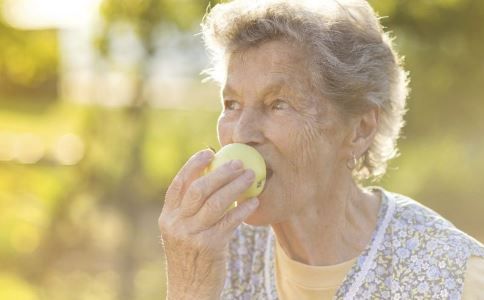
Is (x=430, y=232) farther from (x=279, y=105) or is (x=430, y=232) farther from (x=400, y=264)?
(x=279, y=105)

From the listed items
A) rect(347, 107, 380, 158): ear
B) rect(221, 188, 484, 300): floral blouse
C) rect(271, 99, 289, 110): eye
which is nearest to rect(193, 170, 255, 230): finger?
rect(271, 99, 289, 110): eye

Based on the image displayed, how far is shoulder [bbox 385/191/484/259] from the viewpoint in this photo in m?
2.82

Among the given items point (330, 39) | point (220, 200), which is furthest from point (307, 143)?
point (220, 200)

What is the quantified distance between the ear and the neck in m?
0.15

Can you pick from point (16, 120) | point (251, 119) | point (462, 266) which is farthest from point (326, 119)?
point (16, 120)

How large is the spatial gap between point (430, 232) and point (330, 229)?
35cm

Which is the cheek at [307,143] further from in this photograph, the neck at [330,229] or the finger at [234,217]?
the finger at [234,217]

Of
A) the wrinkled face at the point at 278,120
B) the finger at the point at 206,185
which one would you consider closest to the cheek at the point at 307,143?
the wrinkled face at the point at 278,120

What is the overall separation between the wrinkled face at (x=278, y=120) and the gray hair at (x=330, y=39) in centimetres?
4

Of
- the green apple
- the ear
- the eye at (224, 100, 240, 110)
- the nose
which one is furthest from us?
the ear

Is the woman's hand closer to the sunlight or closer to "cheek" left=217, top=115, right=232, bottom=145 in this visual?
"cheek" left=217, top=115, right=232, bottom=145

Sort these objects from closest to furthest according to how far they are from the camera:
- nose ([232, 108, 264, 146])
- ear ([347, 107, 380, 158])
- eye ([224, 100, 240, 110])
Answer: nose ([232, 108, 264, 146]) → eye ([224, 100, 240, 110]) → ear ([347, 107, 380, 158])

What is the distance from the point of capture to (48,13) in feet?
18.9

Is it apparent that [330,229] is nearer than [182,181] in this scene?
No
